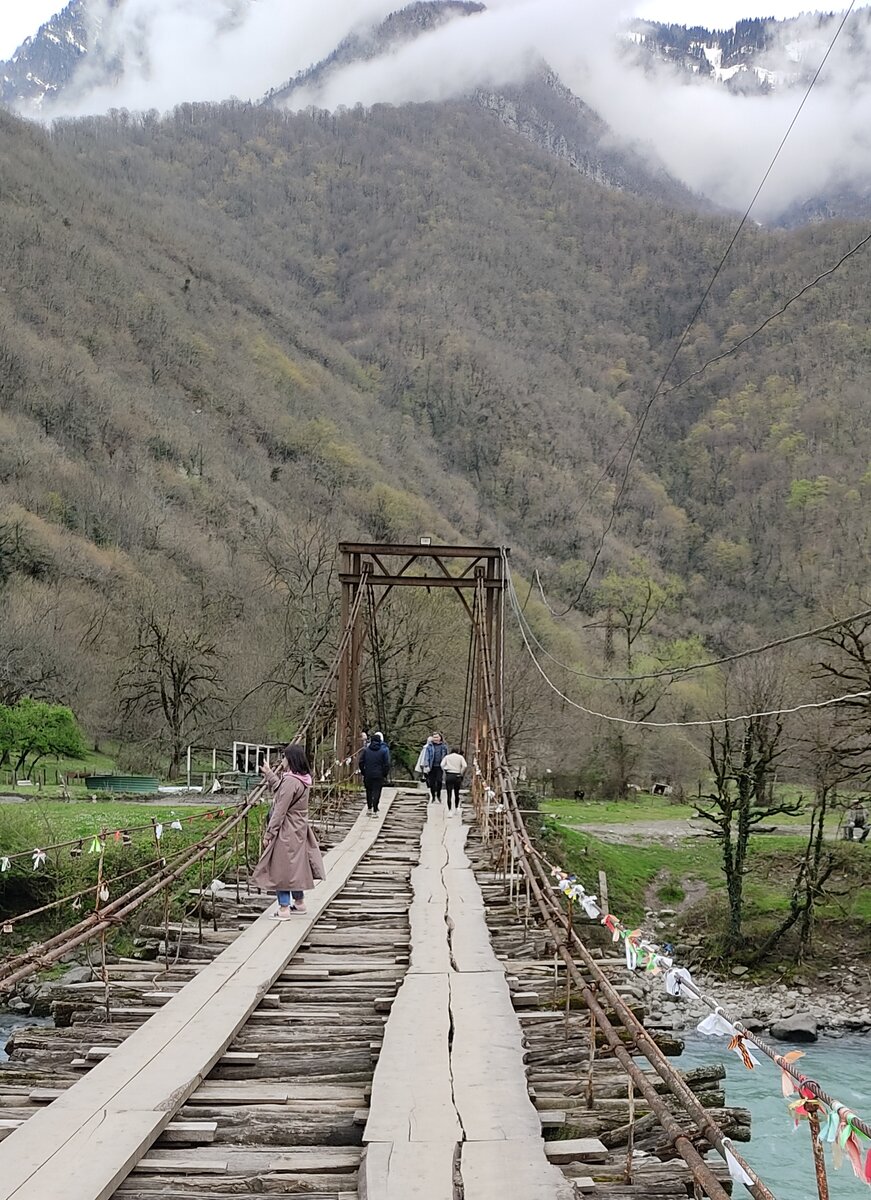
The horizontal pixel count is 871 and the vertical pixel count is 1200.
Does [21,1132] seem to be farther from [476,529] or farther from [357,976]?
[476,529]

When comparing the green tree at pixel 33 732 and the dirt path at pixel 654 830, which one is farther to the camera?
the dirt path at pixel 654 830

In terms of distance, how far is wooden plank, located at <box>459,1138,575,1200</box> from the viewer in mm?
3795

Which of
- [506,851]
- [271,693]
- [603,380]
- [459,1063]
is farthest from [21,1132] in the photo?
[603,380]

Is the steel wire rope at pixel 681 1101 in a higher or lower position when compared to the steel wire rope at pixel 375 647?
lower

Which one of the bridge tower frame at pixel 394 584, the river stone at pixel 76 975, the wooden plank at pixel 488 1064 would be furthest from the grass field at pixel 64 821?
the wooden plank at pixel 488 1064

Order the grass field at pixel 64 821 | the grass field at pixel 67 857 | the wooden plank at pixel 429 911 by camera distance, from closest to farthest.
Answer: the wooden plank at pixel 429 911, the grass field at pixel 67 857, the grass field at pixel 64 821

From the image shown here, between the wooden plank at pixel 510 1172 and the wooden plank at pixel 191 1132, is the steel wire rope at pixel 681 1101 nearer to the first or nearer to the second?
the wooden plank at pixel 510 1172

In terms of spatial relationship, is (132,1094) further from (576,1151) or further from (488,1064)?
(576,1151)

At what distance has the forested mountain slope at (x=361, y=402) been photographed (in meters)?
46.4

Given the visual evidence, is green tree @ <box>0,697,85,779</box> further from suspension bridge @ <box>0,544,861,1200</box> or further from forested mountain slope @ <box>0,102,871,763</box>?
suspension bridge @ <box>0,544,861,1200</box>

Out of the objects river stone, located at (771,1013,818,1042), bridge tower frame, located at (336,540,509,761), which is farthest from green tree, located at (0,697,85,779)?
river stone, located at (771,1013,818,1042)

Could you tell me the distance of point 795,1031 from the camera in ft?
60.3

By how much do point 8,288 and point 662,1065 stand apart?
97.0m

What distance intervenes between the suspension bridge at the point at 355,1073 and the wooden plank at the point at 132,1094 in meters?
0.01
